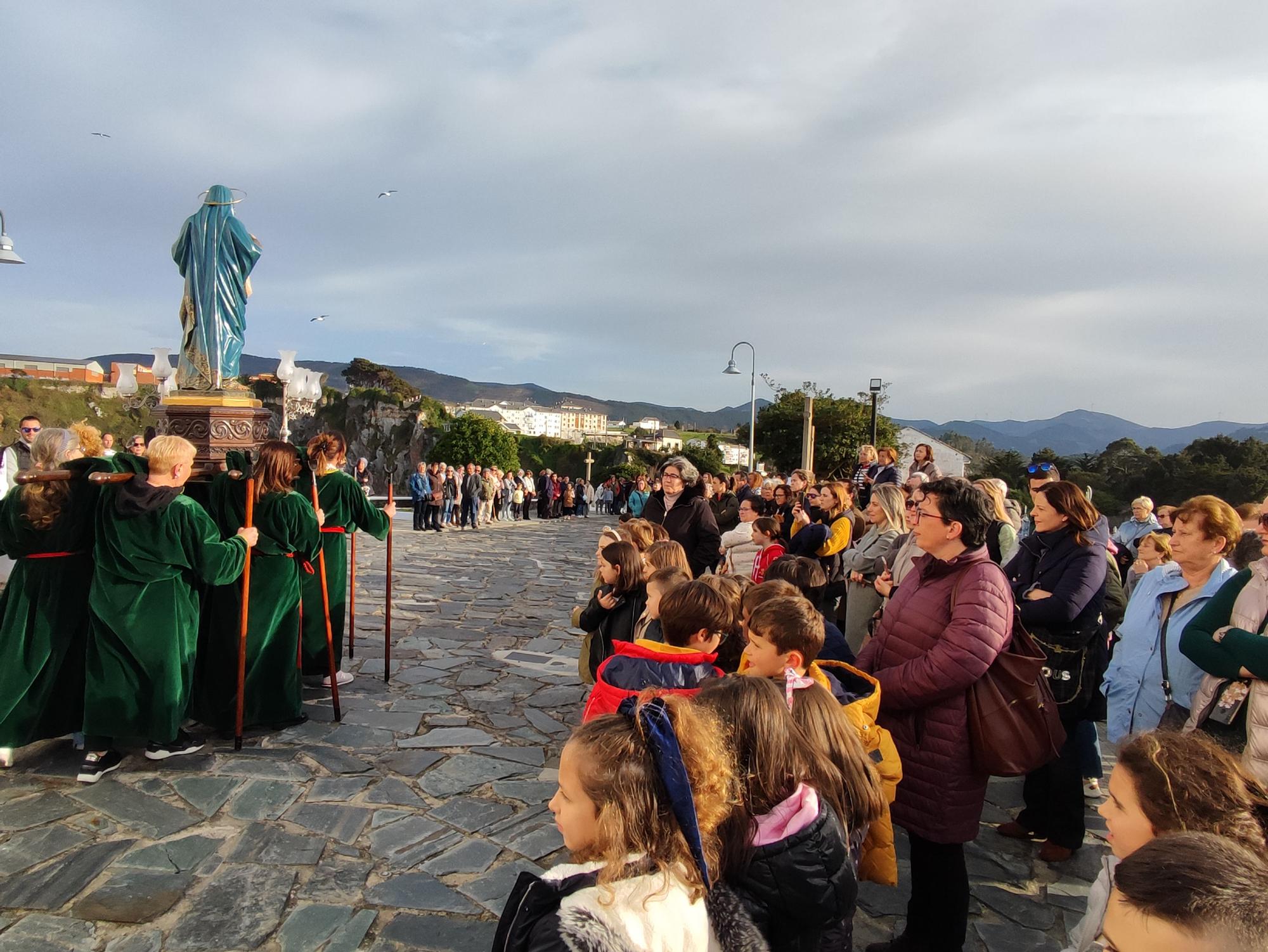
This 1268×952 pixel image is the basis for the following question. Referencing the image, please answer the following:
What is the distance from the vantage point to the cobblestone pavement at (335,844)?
10.0 feet

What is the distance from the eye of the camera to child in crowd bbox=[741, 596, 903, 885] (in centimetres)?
276

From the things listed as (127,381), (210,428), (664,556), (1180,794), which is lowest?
(1180,794)

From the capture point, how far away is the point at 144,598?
439cm

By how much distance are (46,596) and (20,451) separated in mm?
3797

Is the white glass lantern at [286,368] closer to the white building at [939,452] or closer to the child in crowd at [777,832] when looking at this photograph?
the child in crowd at [777,832]

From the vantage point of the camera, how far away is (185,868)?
340cm

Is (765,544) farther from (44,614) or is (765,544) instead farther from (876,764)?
(44,614)

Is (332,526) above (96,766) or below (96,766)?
above

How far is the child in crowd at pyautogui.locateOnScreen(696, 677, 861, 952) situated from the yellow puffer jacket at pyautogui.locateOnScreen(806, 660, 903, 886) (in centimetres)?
66

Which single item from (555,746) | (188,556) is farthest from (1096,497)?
(188,556)

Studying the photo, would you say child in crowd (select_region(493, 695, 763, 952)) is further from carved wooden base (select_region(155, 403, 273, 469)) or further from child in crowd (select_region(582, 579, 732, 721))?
carved wooden base (select_region(155, 403, 273, 469))

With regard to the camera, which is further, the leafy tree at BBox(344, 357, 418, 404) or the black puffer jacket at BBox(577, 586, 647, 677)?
the leafy tree at BBox(344, 357, 418, 404)

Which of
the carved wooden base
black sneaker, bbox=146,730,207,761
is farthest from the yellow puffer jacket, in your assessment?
the carved wooden base

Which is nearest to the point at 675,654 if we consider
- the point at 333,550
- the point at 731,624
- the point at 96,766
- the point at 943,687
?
the point at 731,624
